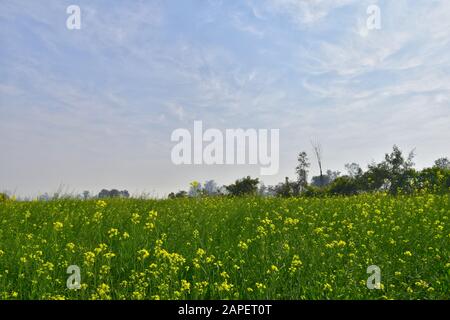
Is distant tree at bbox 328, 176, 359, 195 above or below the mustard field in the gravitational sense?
above

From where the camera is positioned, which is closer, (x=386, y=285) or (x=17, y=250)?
(x=386, y=285)

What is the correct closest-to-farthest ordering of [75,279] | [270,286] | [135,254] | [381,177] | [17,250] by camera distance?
[270,286] → [75,279] → [135,254] → [17,250] → [381,177]

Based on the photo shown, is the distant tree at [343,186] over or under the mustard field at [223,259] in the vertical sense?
over

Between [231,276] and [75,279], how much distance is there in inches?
82.5

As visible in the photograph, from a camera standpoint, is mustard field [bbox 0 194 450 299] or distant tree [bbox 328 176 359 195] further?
distant tree [bbox 328 176 359 195]

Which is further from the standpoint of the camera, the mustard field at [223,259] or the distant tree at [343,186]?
the distant tree at [343,186]

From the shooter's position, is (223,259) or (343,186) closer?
(223,259)

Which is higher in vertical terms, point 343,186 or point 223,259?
point 343,186
